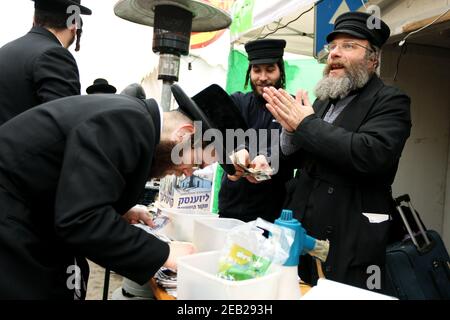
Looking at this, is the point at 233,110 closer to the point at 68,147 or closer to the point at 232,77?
the point at 68,147

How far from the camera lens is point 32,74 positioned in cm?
178

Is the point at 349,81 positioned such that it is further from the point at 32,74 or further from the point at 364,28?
the point at 32,74

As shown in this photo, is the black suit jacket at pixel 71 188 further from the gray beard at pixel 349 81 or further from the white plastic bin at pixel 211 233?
the gray beard at pixel 349 81

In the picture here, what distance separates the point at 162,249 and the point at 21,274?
0.41 metres

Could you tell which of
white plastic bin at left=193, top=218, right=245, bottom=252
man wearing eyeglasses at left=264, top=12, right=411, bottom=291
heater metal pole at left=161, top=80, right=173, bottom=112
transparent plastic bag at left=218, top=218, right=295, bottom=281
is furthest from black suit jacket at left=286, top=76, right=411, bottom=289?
heater metal pole at left=161, top=80, right=173, bottom=112

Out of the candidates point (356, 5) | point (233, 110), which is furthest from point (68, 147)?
point (356, 5)

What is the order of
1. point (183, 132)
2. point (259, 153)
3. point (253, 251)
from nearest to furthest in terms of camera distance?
point (253, 251)
point (183, 132)
point (259, 153)

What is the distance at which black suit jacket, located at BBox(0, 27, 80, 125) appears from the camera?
5.78 ft

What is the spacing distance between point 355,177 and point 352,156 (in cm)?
15

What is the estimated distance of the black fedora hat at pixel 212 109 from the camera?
1303 millimetres

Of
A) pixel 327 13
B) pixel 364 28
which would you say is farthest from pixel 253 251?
pixel 327 13

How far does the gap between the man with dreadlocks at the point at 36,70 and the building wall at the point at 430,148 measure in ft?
8.95

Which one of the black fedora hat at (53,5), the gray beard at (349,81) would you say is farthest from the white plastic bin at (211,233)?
the black fedora hat at (53,5)
